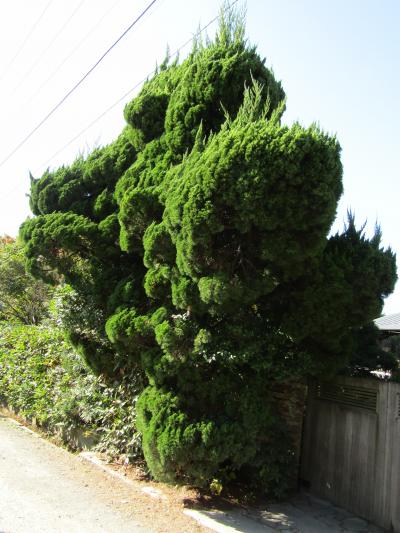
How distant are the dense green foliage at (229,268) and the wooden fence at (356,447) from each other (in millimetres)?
579

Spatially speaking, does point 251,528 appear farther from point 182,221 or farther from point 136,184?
point 136,184

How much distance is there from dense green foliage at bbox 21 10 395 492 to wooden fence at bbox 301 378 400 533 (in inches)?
22.8

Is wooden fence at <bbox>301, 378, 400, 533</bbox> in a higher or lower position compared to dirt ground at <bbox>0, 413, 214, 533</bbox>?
higher

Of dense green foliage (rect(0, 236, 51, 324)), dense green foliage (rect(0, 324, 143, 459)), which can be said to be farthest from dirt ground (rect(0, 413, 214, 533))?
dense green foliage (rect(0, 236, 51, 324))

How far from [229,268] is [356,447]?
2.59 m

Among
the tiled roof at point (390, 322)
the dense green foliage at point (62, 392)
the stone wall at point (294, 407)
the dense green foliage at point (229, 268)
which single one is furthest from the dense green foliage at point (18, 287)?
the tiled roof at point (390, 322)

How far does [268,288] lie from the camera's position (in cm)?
503

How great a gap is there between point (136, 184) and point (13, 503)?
13.3 feet

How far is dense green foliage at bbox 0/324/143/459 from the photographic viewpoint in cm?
699

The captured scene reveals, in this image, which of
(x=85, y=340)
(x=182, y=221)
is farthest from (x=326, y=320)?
(x=85, y=340)

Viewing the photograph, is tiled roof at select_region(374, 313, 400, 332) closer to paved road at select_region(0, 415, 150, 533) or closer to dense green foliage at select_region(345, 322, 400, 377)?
dense green foliage at select_region(345, 322, 400, 377)

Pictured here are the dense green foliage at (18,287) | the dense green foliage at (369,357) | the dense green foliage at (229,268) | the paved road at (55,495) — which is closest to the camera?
the dense green foliage at (229,268)

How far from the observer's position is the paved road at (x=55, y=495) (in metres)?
4.96

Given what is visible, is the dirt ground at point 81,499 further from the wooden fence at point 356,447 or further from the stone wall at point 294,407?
the wooden fence at point 356,447
